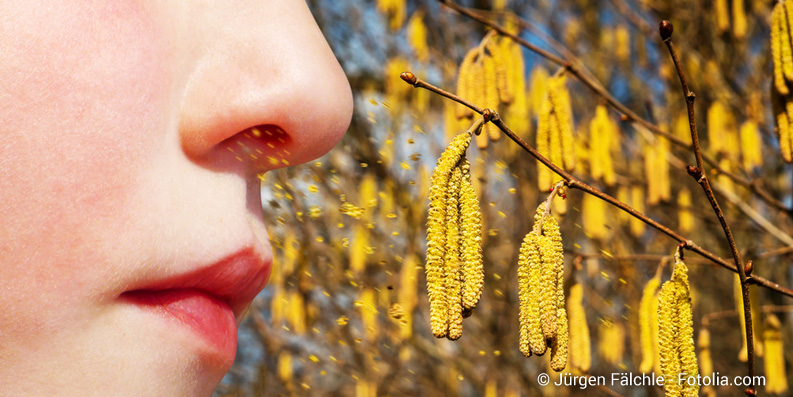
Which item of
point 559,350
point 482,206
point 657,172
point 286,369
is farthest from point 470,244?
point 482,206

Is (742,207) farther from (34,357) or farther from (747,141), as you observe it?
(34,357)

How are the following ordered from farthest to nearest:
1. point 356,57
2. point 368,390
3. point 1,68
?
point 356,57 → point 368,390 → point 1,68

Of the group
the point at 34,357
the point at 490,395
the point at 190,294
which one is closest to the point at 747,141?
the point at 490,395

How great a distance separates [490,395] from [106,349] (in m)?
2.18

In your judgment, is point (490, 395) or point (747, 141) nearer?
point (747, 141)

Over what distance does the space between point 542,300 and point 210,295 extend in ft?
0.98

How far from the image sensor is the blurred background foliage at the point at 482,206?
244 cm

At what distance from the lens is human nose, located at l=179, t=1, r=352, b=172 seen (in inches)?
25.0

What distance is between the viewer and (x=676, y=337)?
729 mm

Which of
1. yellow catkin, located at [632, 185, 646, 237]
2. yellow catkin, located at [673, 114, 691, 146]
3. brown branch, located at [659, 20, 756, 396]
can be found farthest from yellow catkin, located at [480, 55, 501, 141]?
yellow catkin, located at [673, 114, 691, 146]

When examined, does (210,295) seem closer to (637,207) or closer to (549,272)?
(549,272)

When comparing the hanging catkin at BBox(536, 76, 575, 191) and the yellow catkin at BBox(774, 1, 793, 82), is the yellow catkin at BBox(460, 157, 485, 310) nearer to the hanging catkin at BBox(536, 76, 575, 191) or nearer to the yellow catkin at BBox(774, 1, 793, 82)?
the hanging catkin at BBox(536, 76, 575, 191)

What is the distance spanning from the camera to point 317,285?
2.71m

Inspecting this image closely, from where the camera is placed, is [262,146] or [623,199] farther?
[623,199]
